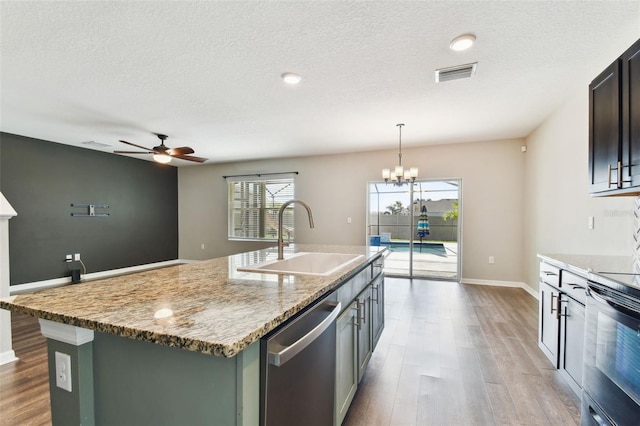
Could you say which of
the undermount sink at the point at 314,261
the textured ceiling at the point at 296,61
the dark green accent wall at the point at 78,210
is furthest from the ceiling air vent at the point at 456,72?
the dark green accent wall at the point at 78,210

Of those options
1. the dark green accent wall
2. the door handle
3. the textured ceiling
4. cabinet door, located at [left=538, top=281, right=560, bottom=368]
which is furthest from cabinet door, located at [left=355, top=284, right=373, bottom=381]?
the dark green accent wall

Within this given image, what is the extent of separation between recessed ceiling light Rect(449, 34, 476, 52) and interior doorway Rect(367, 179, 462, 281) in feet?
11.3

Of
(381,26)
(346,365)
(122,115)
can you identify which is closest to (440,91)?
(381,26)

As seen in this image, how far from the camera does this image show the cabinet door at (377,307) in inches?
89.8

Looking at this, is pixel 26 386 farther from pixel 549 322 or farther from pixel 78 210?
pixel 78 210

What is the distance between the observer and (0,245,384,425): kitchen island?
0.76m

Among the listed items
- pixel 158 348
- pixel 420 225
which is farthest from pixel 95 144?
pixel 420 225

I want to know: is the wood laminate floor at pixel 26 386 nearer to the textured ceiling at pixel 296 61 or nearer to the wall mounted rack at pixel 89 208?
the textured ceiling at pixel 296 61

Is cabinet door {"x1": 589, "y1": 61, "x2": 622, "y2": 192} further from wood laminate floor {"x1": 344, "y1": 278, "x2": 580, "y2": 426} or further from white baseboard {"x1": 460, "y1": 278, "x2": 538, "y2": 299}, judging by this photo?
white baseboard {"x1": 460, "y1": 278, "x2": 538, "y2": 299}

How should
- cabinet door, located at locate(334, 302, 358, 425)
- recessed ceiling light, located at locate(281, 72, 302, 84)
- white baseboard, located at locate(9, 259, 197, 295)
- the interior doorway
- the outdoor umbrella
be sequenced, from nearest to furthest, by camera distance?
cabinet door, located at locate(334, 302, 358, 425), recessed ceiling light, located at locate(281, 72, 302, 84), white baseboard, located at locate(9, 259, 197, 295), the interior doorway, the outdoor umbrella

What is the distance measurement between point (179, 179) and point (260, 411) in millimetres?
7755

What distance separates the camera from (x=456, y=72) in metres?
2.59

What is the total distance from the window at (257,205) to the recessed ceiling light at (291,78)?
3.77 m

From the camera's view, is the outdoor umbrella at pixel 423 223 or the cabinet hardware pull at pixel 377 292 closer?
the cabinet hardware pull at pixel 377 292
